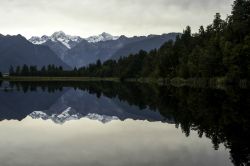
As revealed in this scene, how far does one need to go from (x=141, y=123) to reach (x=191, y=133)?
10027mm

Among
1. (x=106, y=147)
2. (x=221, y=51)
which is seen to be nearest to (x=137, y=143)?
(x=106, y=147)

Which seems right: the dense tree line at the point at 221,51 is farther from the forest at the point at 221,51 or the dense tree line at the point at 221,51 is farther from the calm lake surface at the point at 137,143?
the calm lake surface at the point at 137,143

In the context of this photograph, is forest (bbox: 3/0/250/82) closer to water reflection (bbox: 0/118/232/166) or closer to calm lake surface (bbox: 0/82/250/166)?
calm lake surface (bbox: 0/82/250/166)

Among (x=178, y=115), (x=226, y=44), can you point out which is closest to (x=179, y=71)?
(x=226, y=44)

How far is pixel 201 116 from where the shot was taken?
4491 cm

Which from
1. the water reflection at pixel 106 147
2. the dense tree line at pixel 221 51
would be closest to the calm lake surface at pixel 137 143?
the water reflection at pixel 106 147

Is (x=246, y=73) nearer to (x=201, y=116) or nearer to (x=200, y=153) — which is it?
(x=201, y=116)

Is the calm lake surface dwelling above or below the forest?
below

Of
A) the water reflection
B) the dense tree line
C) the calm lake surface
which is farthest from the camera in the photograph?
the dense tree line

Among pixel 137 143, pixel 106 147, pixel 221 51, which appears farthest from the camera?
pixel 221 51

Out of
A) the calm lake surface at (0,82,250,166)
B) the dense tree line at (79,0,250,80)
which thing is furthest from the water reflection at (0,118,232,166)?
the dense tree line at (79,0,250,80)

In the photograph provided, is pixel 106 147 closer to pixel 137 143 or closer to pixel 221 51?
pixel 137 143

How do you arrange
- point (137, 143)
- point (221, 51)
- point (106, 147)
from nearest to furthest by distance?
point (106, 147), point (137, 143), point (221, 51)

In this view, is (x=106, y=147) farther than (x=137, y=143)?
No
